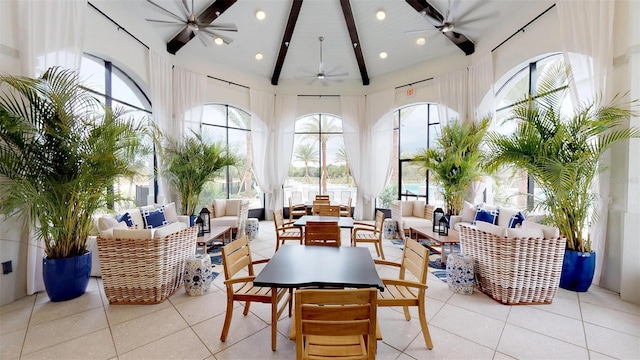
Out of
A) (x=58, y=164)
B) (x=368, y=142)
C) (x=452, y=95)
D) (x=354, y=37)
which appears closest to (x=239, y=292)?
(x=58, y=164)

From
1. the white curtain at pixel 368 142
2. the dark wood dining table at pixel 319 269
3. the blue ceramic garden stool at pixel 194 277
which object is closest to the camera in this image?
the dark wood dining table at pixel 319 269

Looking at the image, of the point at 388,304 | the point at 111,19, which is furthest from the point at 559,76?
the point at 111,19

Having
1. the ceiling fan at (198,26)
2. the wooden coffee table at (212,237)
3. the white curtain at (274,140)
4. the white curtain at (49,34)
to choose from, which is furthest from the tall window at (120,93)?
the white curtain at (274,140)

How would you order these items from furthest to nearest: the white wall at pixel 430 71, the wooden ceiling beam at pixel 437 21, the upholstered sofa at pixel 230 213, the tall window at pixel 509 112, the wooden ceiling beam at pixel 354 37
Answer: the wooden ceiling beam at pixel 354 37
the upholstered sofa at pixel 230 213
the wooden ceiling beam at pixel 437 21
the tall window at pixel 509 112
the white wall at pixel 430 71

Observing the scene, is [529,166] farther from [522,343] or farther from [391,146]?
[391,146]

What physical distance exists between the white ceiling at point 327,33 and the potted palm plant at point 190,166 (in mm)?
2391

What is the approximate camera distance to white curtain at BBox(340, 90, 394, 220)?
698cm

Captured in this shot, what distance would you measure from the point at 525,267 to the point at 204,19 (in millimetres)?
6807

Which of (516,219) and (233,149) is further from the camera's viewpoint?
(233,149)

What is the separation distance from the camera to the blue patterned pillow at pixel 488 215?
4331 mm

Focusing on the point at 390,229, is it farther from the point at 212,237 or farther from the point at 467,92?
the point at 212,237

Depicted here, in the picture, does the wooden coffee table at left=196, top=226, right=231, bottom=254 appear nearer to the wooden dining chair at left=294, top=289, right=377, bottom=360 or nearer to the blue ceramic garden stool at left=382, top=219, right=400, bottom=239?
the wooden dining chair at left=294, top=289, right=377, bottom=360

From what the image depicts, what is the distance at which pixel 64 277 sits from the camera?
2.76m

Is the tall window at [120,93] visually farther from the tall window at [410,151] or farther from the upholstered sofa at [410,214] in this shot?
the tall window at [410,151]
